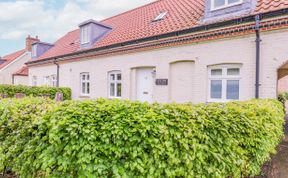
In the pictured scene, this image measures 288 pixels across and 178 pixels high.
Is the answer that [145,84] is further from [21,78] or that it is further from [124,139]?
[21,78]

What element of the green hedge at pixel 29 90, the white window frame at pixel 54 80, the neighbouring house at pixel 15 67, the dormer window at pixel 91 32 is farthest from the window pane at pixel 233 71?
the neighbouring house at pixel 15 67

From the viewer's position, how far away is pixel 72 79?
13.6m

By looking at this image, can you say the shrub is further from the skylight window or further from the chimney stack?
the chimney stack

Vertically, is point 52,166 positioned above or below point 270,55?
below

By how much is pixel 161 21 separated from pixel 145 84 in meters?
3.45

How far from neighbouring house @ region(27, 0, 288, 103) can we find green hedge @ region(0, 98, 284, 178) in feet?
13.8

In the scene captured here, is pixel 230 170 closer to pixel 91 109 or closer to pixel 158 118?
pixel 158 118

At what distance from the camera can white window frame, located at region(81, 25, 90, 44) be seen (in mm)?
13070

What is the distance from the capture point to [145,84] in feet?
32.4

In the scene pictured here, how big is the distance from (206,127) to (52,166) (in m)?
2.04

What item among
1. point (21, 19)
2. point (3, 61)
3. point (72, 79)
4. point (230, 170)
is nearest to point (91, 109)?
point (230, 170)

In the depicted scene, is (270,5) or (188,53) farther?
(188,53)

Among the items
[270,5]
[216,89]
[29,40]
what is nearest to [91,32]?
[216,89]

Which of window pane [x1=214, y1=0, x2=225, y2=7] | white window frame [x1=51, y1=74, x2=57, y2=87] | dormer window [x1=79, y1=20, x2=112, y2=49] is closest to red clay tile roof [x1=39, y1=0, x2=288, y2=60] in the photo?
dormer window [x1=79, y1=20, x2=112, y2=49]
